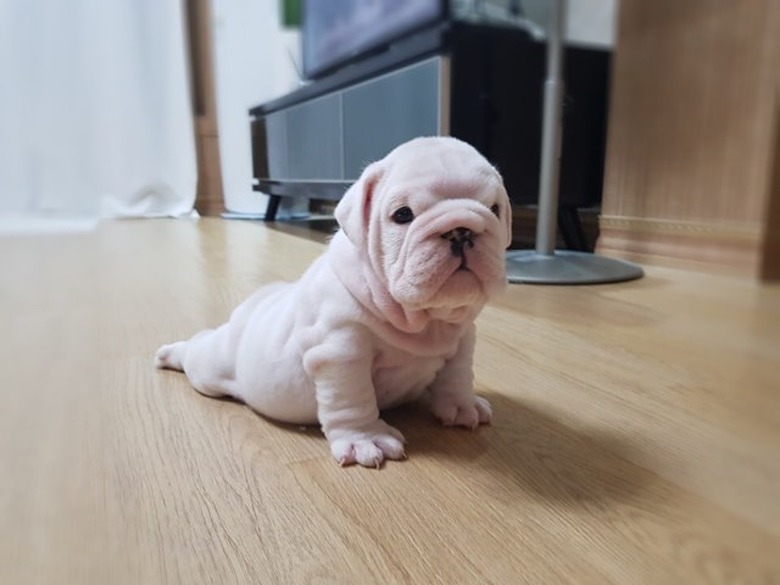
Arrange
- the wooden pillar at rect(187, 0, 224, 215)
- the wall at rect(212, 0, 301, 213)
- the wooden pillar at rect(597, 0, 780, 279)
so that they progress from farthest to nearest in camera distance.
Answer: the wooden pillar at rect(187, 0, 224, 215), the wall at rect(212, 0, 301, 213), the wooden pillar at rect(597, 0, 780, 279)

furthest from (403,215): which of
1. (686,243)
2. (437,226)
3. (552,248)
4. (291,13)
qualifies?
(291,13)

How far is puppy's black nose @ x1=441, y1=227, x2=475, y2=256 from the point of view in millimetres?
463

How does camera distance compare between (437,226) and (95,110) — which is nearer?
(437,226)

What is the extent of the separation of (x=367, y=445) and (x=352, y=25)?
157 centimetres

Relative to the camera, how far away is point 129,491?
464 mm

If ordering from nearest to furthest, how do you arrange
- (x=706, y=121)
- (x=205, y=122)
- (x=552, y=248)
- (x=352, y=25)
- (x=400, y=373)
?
(x=706, y=121), (x=400, y=373), (x=552, y=248), (x=352, y=25), (x=205, y=122)

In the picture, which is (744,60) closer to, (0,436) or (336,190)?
(0,436)

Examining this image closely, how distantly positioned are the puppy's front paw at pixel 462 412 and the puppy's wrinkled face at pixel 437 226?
13 centimetres

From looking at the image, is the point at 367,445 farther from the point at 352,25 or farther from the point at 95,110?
the point at 95,110

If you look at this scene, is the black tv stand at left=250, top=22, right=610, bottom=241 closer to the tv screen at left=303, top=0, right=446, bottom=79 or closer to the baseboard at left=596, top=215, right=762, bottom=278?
the tv screen at left=303, top=0, right=446, bottom=79

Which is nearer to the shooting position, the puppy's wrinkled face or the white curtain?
the puppy's wrinkled face

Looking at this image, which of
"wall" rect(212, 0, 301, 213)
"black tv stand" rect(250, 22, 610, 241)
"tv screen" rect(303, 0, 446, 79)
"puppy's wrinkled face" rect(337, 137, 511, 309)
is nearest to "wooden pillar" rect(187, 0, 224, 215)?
"wall" rect(212, 0, 301, 213)

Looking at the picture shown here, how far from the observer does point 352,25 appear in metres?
1.83

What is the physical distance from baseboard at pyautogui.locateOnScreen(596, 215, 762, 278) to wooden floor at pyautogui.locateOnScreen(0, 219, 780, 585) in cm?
1
